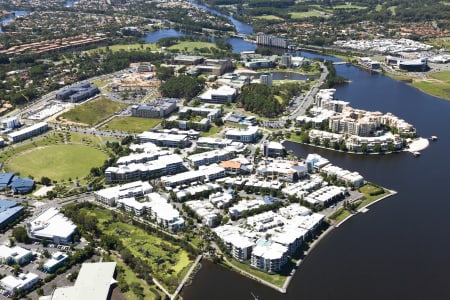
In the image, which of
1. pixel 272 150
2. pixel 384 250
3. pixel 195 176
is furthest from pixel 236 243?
pixel 272 150

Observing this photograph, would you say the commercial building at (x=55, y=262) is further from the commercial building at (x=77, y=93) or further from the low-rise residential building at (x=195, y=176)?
the commercial building at (x=77, y=93)

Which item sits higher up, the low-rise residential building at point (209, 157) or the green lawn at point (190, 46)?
the green lawn at point (190, 46)

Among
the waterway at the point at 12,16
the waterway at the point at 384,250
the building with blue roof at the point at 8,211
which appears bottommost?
the waterway at the point at 384,250

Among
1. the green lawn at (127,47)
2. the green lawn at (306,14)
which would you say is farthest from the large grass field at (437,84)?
the green lawn at (306,14)

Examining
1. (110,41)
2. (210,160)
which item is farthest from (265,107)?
(110,41)

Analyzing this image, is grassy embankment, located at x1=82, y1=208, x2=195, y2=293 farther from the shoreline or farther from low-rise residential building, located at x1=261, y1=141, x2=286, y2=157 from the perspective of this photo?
low-rise residential building, located at x1=261, y1=141, x2=286, y2=157

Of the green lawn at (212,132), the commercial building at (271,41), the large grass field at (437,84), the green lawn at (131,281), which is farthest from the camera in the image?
the commercial building at (271,41)

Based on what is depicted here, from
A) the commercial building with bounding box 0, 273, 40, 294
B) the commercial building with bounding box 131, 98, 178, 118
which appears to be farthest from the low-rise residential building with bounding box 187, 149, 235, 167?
the commercial building with bounding box 0, 273, 40, 294
